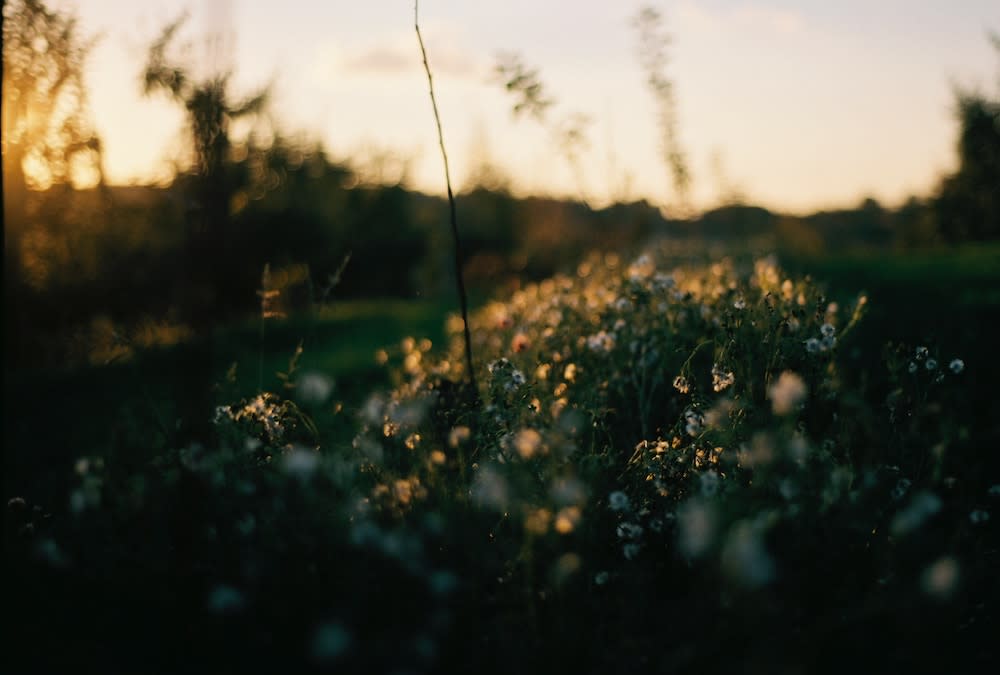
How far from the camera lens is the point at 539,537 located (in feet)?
9.04

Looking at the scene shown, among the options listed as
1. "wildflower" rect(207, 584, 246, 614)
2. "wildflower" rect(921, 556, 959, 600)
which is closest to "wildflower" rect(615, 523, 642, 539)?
"wildflower" rect(921, 556, 959, 600)

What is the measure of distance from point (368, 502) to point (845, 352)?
15.0ft

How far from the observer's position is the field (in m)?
2.24

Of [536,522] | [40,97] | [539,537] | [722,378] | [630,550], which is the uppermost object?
[40,97]

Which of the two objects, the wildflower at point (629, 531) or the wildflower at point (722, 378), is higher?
the wildflower at point (722, 378)

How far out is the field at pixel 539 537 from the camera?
A: 224 cm

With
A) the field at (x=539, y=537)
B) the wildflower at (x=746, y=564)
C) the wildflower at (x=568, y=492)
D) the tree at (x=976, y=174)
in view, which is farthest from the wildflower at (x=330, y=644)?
the tree at (x=976, y=174)

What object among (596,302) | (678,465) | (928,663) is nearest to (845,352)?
(596,302)

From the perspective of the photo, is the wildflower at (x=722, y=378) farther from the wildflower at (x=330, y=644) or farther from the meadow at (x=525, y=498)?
the wildflower at (x=330, y=644)

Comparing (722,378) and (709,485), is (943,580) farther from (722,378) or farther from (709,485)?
(722,378)

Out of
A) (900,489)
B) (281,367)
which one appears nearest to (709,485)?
(900,489)

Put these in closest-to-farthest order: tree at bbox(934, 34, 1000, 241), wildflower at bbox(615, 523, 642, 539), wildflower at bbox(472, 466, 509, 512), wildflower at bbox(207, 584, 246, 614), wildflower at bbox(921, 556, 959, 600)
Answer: wildflower at bbox(921, 556, 959, 600), wildflower at bbox(207, 584, 246, 614), wildflower at bbox(472, 466, 509, 512), wildflower at bbox(615, 523, 642, 539), tree at bbox(934, 34, 1000, 241)

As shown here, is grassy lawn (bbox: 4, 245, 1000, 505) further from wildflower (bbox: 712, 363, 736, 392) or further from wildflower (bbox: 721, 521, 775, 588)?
wildflower (bbox: 721, 521, 775, 588)

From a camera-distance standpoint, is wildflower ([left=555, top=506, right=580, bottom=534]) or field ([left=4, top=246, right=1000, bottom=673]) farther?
wildflower ([left=555, top=506, right=580, bottom=534])
